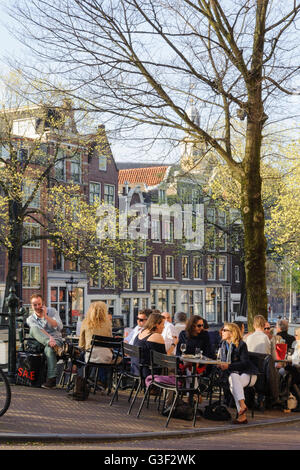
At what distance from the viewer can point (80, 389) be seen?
11.5 metres

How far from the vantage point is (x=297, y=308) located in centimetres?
11012

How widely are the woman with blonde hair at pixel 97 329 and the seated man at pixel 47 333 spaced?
53 centimetres

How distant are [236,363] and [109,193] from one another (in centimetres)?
4320

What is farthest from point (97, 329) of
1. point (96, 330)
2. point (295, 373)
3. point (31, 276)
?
point (31, 276)

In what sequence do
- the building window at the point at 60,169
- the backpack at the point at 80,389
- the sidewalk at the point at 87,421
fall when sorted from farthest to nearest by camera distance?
1. the building window at the point at 60,169
2. the backpack at the point at 80,389
3. the sidewalk at the point at 87,421

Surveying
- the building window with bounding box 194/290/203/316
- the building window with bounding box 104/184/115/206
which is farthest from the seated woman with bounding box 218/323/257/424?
the building window with bounding box 194/290/203/316

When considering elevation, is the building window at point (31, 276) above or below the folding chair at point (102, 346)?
above

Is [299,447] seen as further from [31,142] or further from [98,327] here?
[31,142]

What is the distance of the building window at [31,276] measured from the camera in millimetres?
47656

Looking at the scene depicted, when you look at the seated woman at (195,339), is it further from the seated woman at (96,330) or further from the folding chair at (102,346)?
the seated woman at (96,330)

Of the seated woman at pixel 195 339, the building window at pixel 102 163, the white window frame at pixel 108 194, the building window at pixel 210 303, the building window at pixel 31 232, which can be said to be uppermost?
the building window at pixel 102 163

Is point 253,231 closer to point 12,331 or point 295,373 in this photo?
point 295,373

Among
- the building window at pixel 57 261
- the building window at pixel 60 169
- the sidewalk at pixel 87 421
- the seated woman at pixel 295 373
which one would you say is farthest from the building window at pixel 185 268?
the sidewalk at pixel 87 421
